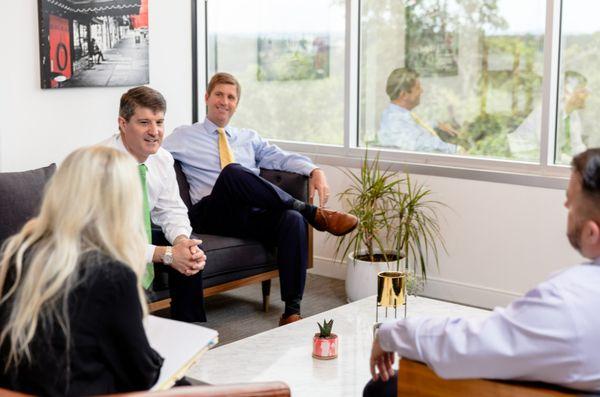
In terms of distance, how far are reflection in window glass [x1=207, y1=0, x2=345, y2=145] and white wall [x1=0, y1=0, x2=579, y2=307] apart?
68 cm

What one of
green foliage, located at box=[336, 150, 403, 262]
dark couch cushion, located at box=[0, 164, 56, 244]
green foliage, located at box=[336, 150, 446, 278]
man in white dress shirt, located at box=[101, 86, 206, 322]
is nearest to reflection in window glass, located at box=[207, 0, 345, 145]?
green foliage, located at box=[336, 150, 403, 262]

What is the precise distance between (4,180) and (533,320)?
238cm

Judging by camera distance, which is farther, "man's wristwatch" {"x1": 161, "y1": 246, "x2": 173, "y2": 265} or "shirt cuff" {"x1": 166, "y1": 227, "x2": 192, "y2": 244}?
"shirt cuff" {"x1": 166, "y1": 227, "x2": 192, "y2": 244}

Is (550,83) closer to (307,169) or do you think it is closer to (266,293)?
(307,169)

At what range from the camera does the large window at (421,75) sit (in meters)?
4.39

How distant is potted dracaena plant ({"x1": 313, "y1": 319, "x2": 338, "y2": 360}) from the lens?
304cm

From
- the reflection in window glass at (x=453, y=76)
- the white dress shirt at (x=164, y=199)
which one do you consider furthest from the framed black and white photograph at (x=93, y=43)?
the reflection in window glass at (x=453, y=76)

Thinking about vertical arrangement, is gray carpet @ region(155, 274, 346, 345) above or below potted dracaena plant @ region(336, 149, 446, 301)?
below

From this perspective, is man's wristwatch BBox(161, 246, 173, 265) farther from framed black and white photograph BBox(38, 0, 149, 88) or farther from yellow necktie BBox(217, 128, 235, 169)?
framed black and white photograph BBox(38, 0, 149, 88)

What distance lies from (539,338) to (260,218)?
2728mm

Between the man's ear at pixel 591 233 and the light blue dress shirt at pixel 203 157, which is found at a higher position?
the man's ear at pixel 591 233

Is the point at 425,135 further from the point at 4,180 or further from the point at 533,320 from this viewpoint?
the point at 533,320

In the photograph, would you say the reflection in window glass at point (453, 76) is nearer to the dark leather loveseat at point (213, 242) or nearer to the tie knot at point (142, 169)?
the dark leather loveseat at point (213, 242)

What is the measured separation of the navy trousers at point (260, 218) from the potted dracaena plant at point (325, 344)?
1115 millimetres
